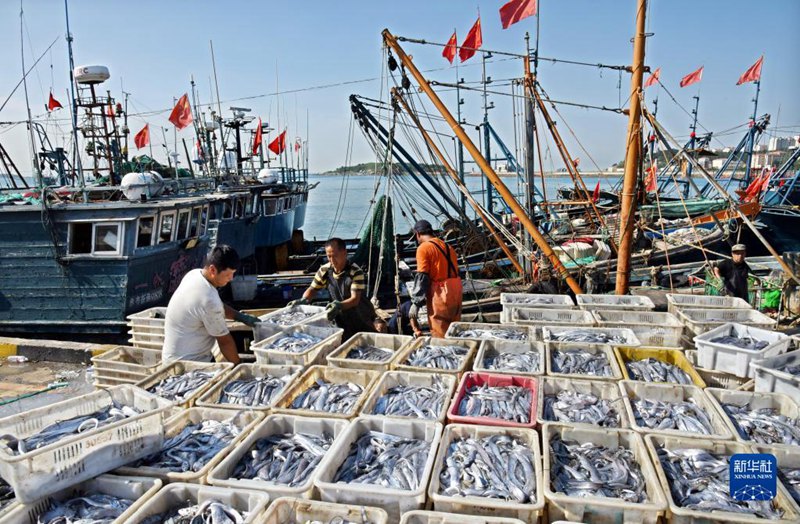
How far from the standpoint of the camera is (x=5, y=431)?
3.17 metres

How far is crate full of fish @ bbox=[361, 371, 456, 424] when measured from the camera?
3.90 meters

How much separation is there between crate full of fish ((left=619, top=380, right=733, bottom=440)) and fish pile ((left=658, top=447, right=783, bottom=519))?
6.1 inches

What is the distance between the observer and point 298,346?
16.9 ft

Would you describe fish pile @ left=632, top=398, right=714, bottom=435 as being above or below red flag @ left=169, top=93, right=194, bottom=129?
below

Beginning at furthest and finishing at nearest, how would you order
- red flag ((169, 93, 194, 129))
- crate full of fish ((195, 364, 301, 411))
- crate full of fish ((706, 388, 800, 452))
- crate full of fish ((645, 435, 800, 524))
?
1. red flag ((169, 93, 194, 129))
2. crate full of fish ((195, 364, 301, 411))
3. crate full of fish ((706, 388, 800, 452))
4. crate full of fish ((645, 435, 800, 524))

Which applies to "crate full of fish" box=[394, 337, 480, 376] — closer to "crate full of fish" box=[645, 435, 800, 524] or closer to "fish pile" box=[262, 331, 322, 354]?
"fish pile" box=[262, 331, 322, 354]

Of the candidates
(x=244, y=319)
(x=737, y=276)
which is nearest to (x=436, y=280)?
(x=244, y=319)

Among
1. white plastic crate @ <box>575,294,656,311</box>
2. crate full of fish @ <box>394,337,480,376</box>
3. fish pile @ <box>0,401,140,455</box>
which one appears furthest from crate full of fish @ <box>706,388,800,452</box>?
fish pile @ <box>0,401,140,455</box>

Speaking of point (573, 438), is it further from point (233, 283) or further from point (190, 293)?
A: point (233, 283)

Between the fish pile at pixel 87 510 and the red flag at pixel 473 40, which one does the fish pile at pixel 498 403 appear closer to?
the fish pile at pixel 87 510

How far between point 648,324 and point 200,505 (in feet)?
16.1

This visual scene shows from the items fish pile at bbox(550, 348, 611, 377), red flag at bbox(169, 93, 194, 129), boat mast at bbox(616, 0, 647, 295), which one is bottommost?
fish pile at bbox(550, 348, 611, 377)

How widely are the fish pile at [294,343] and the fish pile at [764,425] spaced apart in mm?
3584

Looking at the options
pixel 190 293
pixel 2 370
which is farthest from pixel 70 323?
pixel 190 293
